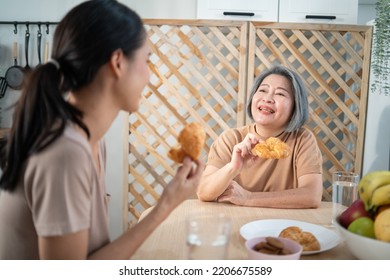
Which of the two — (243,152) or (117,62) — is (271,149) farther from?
(117,62)

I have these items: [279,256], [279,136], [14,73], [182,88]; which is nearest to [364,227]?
[279,256]

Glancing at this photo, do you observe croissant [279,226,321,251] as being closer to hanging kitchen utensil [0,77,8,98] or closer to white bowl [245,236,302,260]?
white bowl [245,236,302,260]

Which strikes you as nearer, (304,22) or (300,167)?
(300,167)

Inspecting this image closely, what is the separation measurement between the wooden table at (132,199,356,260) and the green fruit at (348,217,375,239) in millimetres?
96

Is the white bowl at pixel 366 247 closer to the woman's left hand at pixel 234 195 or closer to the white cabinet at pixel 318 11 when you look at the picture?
the woman's left hand at pixel 234 195

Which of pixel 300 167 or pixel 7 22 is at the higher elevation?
pixel 7 22

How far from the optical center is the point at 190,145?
0.73m

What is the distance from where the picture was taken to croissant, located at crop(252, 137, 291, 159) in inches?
41.9

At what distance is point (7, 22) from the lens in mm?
2127

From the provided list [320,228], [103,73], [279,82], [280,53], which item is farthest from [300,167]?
[280,53]

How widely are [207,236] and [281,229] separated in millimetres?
353

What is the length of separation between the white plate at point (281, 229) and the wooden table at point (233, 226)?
0.04 feet

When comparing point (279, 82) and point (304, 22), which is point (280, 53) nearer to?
point (304, 22)
